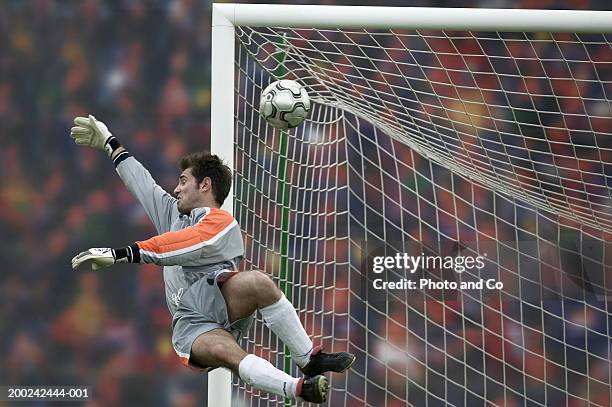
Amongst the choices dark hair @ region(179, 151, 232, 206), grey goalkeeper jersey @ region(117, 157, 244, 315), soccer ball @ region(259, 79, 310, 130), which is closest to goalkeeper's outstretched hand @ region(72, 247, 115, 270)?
grey goalkeeper jersey @ region(117, 157, 244, 315)

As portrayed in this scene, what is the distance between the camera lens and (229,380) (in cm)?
458

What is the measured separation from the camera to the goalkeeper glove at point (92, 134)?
4.43 m

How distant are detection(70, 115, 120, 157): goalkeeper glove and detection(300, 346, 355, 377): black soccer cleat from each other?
4.29 feet

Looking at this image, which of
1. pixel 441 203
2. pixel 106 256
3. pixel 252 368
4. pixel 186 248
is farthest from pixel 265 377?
pixel 441 203

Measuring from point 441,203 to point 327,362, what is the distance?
1.52 m

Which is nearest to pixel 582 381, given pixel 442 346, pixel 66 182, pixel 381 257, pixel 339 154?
pixel 442 346

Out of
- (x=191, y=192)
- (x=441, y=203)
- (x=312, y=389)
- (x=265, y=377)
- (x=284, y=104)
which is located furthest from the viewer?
(x=441, y=203)

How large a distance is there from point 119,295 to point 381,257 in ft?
4.33

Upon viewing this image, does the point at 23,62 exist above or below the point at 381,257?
above

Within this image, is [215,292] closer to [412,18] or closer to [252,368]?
[252,368]

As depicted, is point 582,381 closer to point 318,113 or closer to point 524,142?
point 524,142

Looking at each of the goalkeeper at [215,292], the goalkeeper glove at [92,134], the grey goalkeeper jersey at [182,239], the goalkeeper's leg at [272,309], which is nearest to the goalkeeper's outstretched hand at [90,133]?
the goalkeeper glove at [92,134]

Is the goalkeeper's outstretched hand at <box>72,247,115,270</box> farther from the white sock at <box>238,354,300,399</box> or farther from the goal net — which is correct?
the goal net

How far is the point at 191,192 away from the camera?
4191 millimetres
